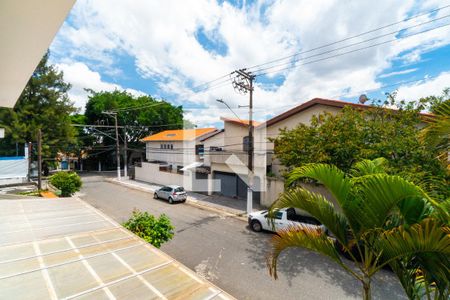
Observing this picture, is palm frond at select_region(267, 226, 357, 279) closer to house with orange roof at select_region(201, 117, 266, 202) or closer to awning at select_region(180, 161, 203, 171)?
house with orange roof at select_region(201, 117, 266, 202)

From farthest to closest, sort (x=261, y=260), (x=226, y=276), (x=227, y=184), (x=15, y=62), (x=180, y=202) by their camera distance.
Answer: (x=227, y=184)
(x=180, y=202)
(x=261, y=260)
(x=226, y=276)
(x=15, y=62)

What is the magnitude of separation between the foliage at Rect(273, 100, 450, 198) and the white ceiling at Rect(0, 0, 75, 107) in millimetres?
9221

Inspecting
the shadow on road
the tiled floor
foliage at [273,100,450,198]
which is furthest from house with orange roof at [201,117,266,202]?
the tiled floor

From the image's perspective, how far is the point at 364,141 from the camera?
Answer: 29.8 feet

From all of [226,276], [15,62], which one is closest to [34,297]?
[15,62]

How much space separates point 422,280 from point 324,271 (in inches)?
196

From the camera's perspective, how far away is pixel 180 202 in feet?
52.6

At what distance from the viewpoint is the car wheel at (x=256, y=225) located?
10.4 metres

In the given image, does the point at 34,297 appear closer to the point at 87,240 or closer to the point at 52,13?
the point at 87,240

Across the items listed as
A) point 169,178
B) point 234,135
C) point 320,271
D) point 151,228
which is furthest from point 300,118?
point 169,178

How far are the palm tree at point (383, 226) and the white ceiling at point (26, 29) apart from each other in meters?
3.21

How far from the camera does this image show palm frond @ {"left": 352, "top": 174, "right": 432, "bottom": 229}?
2.28 metres

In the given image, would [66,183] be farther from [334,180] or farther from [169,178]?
[334,180]

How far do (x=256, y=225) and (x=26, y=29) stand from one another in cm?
1061
